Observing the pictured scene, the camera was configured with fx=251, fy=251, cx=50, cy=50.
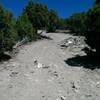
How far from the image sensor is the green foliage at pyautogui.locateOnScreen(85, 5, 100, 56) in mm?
22495

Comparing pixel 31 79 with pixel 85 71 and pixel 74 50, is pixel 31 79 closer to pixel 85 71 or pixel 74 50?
pixel 85 71

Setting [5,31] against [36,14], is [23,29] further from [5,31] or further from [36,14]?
[5,31]

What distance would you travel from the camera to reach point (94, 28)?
2272 centimetres

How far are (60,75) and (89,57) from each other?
7.24 m

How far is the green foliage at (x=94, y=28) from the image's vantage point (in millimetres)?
22495

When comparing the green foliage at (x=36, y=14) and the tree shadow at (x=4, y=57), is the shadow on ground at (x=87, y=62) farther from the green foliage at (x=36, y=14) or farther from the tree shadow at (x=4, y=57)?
the green foliage at (x=36, y=14)

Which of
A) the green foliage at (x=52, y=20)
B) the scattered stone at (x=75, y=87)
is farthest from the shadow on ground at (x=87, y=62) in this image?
the green foliage at (x=52, y=20)

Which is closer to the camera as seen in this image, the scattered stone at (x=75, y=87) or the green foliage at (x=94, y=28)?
the scattered stone at (x=75, y=87)

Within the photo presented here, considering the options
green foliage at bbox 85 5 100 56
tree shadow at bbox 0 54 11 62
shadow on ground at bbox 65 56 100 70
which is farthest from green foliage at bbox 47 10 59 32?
green foliage at bbox 85 5 100 56

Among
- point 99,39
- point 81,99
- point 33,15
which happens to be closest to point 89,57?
point 99,39

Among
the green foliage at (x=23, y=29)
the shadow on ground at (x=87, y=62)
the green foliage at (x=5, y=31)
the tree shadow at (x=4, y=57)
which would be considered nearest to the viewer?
the shadow on ground at (x=87, y=62)

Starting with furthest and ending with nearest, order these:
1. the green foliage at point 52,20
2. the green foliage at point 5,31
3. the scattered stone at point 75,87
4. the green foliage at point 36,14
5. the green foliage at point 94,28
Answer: the green foliage at point 52,20 → the green foliage at point 36,14 → the green foliage at point 5,31 → the green foliage at point 94,28 → the scattered stone at point 75,87

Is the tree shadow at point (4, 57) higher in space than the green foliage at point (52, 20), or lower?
lower

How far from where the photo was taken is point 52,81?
17.3 m
